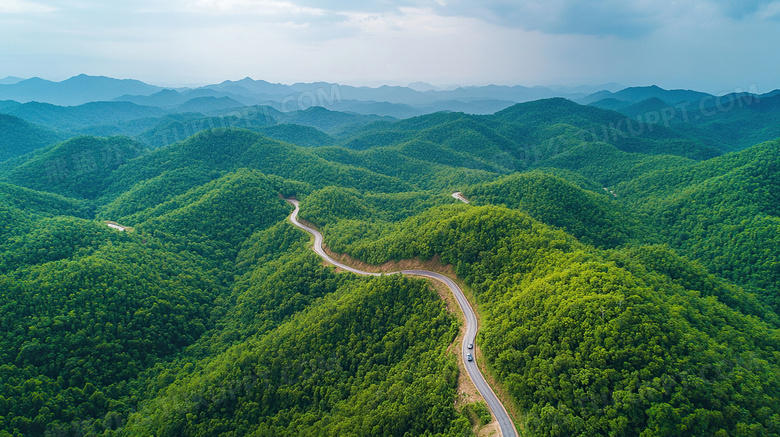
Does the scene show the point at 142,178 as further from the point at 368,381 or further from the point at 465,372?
the point at 465,372

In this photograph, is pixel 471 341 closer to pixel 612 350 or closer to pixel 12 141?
pixel 612 350

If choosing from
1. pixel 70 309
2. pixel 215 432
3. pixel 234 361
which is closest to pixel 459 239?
pixel 234 361

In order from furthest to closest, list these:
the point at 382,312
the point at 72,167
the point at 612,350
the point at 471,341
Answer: the point at 72,167 → the point at 382,312 → the point at 471,341 → the point at 612,350

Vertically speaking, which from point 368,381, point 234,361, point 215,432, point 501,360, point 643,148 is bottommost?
point 215,432

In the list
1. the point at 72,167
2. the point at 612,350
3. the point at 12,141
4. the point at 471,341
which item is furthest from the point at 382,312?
the point at 12,141

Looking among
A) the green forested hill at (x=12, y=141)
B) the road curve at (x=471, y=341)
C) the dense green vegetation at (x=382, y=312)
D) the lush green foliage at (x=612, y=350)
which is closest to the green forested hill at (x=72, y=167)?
the dense green vegetation at (x=382, y=312)

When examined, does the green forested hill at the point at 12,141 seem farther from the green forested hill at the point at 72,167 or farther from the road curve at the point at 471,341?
the road curve at the point at 471,341

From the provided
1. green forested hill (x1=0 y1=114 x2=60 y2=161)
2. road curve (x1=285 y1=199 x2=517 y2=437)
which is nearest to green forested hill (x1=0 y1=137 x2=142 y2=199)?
green forested hill (x1=0 y1=114 x2=60 y2=161)

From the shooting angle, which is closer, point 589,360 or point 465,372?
point 589,360

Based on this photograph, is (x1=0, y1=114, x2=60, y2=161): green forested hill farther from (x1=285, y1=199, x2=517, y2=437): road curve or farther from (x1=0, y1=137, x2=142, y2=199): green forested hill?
(x1=285, y1=199, x2=517, y2=437): road curve
